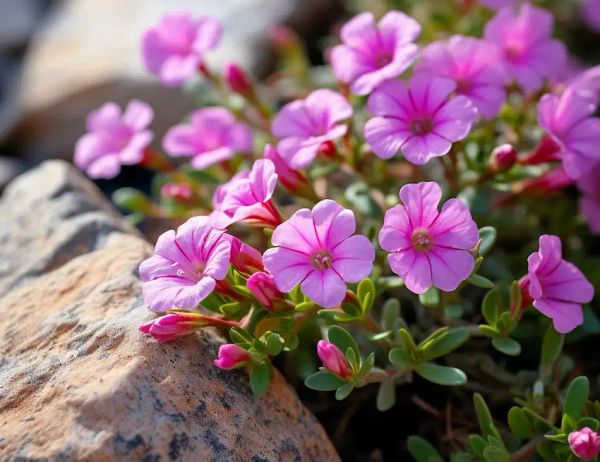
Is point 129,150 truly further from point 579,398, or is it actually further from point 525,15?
point 579,398

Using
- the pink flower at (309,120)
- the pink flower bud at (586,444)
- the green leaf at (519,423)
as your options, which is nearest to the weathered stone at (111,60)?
the pink flower at (309,120)

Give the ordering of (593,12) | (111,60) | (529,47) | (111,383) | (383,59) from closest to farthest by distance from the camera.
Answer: (111,383) → (383,59) → (529,47) → (593,12) → (111,60)

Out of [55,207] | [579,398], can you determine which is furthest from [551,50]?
[55,207]

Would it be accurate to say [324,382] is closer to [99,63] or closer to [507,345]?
[507,345]

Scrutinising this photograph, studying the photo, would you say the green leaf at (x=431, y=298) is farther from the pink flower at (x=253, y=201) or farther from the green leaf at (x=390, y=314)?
the pink flower at (x=253, y=201)

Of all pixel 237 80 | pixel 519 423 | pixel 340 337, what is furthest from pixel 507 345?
pixel 237 80

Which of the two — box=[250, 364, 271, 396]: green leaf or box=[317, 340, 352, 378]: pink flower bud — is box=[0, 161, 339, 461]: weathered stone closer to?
box=[250, 364, 271, 396]: green leaf

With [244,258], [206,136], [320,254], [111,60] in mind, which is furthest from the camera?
[111,60]
